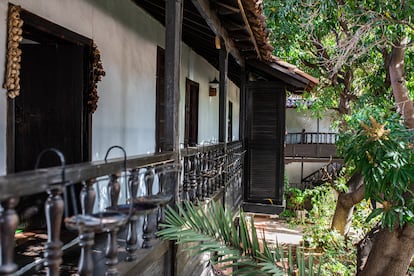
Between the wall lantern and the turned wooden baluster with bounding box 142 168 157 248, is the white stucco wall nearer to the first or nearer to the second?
the wall lantern

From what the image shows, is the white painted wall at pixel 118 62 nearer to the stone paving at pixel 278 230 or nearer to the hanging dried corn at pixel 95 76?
the hanging dried corn at pixel 95 76

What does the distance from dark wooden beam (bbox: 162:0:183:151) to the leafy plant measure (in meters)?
0.63

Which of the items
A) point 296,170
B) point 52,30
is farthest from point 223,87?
point 296,170

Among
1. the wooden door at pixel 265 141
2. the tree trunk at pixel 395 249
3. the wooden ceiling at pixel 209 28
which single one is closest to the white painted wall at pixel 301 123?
the wooden door at pixel 265 141

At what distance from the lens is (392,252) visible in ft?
18.7

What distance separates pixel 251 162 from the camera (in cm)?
802

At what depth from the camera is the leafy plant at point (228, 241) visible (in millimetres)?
2408

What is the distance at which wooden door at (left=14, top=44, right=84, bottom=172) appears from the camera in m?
3.67

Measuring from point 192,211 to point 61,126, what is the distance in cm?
177

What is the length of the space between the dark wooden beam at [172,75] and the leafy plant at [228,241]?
631 mm

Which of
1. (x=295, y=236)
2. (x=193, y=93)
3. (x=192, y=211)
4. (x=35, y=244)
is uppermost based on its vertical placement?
(x=193, y=93)

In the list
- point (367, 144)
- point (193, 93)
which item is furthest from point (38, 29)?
point (193, 93)

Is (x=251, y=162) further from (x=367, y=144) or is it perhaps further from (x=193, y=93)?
(x=367, y=144)

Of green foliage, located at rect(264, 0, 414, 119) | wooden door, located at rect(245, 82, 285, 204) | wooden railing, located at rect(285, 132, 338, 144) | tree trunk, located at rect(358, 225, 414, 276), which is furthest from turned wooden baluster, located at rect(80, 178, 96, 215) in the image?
wooden railing, located at rect(285, 132, 338, 144)
